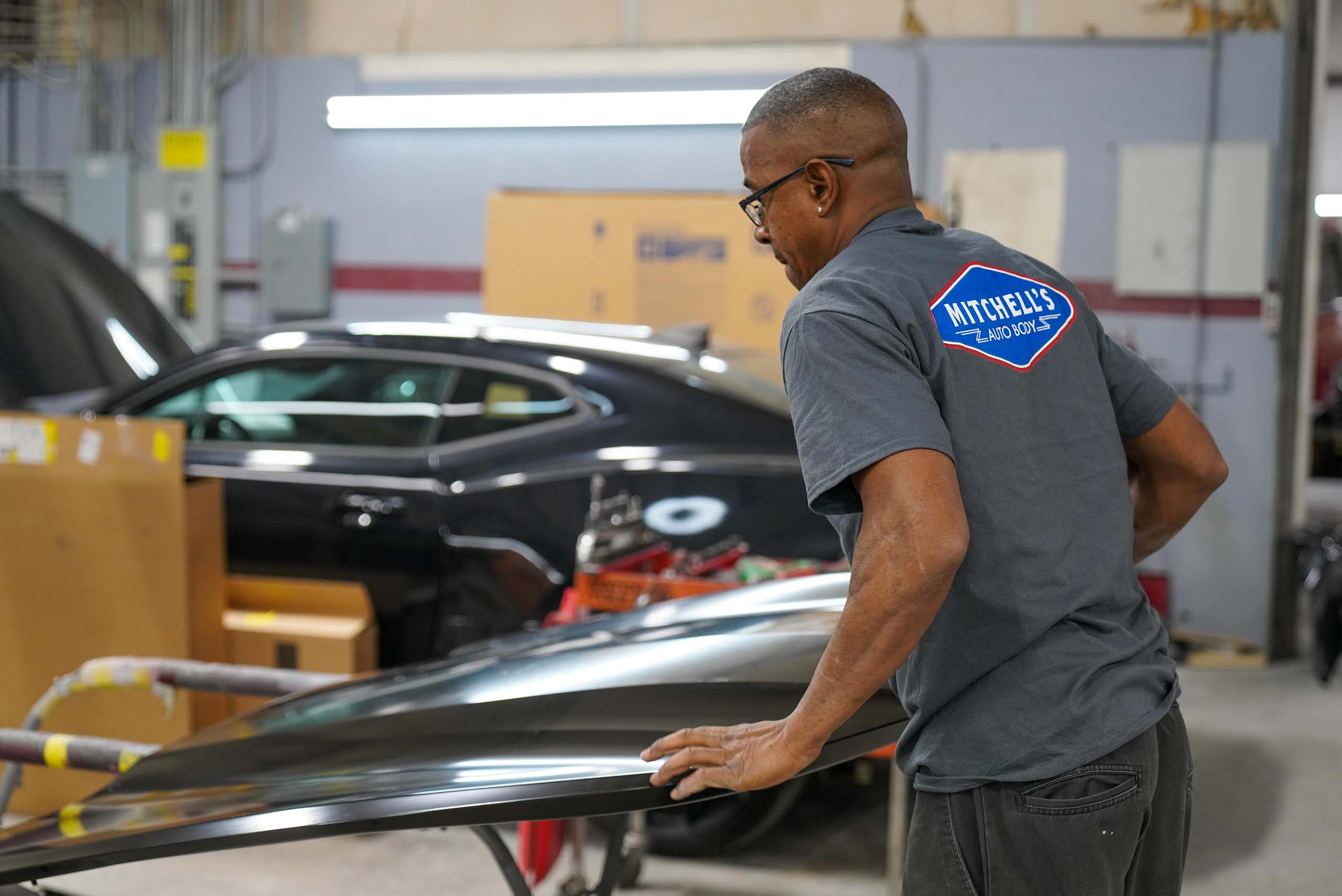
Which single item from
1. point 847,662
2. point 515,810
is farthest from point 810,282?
point 515,810

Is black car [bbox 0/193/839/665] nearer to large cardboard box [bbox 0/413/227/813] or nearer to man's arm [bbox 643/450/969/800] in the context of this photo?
large cardboard box [bbox 0/413/227/813]

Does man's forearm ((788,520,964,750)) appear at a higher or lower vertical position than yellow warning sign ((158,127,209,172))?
lower

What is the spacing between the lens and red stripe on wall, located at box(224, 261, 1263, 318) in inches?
225

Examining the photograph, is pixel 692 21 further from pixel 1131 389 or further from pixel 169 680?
pixel 1131 389

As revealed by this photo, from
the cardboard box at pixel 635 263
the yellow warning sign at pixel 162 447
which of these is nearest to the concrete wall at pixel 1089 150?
the cardboard box at pixel 635 263

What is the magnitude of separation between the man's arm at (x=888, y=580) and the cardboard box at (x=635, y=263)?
3.83m

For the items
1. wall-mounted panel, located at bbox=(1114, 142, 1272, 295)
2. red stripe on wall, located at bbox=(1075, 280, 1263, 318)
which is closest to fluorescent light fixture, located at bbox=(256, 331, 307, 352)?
red stripe on wall, located at bbox=(1075, 280, 1263, 318)

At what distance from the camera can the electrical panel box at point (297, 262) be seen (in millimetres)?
6602

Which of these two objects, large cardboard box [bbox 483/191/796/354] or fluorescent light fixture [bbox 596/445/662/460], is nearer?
fluorescent light fixture [bbox 596/445/662/460]

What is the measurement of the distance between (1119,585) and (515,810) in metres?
0.76

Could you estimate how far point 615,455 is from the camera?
11.0 ft

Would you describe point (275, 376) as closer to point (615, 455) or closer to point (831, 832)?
point (615, 455)

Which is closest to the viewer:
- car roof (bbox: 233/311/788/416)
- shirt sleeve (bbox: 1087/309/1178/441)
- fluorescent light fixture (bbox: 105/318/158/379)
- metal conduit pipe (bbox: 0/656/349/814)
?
shirt sleeve (bbox: 1087/309/1178/441)

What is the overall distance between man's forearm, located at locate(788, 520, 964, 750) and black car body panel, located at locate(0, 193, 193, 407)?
131 inches
